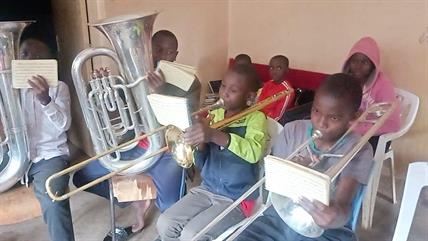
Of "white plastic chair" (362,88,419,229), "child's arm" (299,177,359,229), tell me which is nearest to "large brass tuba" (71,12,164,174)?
"child's arm" (299,177,359,229)

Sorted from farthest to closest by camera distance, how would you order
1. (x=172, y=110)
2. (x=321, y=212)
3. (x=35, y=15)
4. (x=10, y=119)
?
(x=35, y=15)
(x=10, y=119)
(x=172, y=110)
(x=321, y=212)

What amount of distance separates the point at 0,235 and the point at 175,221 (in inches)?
50.4

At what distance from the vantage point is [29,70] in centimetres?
163

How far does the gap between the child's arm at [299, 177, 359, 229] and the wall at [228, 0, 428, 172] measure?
1.93 meters

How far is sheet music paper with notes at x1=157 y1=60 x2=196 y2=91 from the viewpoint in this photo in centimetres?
162

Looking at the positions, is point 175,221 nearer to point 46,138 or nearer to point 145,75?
point 145,75

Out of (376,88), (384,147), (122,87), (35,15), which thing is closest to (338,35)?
(376,88)

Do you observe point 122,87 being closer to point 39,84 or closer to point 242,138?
point 39,84

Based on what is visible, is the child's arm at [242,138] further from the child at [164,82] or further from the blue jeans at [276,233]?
the blue jeans at [276,233]

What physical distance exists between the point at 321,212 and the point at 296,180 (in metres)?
0.17

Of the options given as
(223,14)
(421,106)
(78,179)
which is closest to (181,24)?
(223,14)

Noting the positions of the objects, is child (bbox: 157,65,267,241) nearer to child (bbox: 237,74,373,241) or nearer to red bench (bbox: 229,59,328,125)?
child (bbox: 237,74,373,241)

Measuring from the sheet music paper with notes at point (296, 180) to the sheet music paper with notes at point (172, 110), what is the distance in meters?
0.39

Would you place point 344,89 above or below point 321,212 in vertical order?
above
